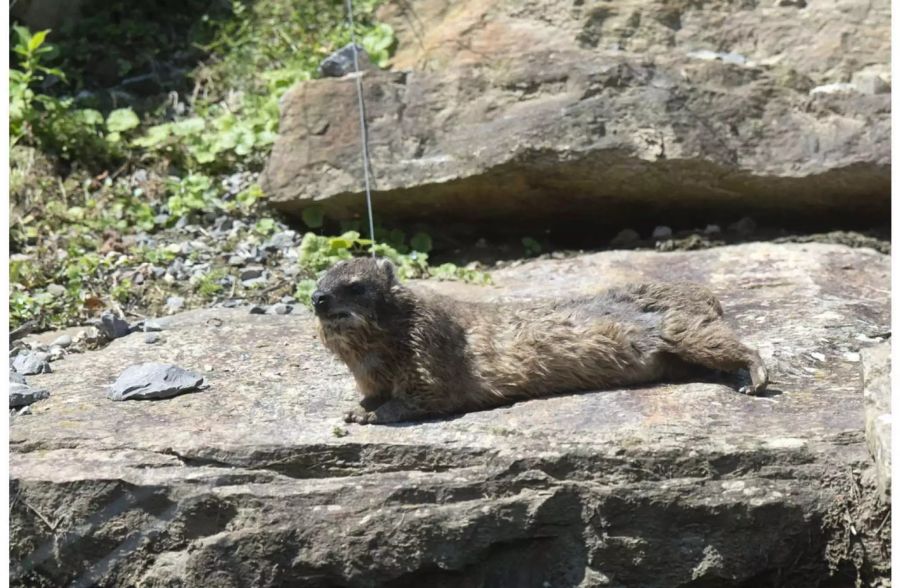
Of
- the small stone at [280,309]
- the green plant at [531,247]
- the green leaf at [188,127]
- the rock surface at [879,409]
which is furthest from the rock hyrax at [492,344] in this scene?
the green leaf at [188,127]

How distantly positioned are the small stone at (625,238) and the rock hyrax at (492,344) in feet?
10.1

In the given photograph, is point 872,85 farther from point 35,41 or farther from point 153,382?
point 35,41

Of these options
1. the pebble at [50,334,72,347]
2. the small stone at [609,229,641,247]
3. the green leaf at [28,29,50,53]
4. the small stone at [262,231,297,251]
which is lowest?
the small stone at [609,229,641,247]

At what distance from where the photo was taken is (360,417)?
6.38m

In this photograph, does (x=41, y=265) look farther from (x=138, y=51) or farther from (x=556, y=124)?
(x=556, y=124)

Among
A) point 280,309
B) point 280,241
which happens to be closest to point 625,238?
point 280,241

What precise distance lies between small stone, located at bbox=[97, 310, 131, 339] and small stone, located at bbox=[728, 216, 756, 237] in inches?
188

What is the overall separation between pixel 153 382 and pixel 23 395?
69 cm

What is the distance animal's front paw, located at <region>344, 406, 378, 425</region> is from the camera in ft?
20.9

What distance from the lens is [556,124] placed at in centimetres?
959

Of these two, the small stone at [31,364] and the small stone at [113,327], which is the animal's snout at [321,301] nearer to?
the small stone at [31,364]

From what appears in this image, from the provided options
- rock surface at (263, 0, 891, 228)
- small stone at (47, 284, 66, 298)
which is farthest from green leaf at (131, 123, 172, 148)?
small stone at (47, 284, 66, 298)

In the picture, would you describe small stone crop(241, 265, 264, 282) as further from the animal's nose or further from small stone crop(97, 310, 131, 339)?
the animal's nose

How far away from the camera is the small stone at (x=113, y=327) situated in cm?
823
